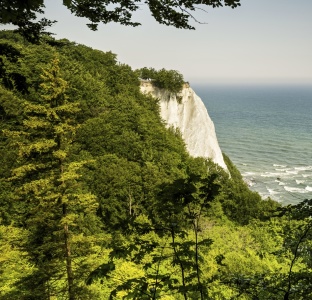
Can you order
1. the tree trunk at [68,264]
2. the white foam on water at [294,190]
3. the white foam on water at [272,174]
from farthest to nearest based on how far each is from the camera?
1. the white foam on water at [272,174]
2. the white foam on water at [294,190]
3. the tree trunk at [68,264]

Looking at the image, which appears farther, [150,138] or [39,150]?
[150,138]

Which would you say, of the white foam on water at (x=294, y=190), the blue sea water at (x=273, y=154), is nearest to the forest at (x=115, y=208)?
the blue sea water at (x=273, y=154)

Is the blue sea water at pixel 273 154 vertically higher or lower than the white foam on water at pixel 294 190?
higher

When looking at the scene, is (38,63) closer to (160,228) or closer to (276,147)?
(160,228)

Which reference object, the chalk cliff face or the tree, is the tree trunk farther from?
the chalk cliff face

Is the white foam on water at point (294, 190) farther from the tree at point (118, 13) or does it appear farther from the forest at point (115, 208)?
the tree at point (118, 13)

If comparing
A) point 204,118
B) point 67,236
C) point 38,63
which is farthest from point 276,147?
point 67,236

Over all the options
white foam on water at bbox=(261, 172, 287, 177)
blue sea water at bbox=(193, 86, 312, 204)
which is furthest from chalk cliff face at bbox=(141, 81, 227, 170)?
white foam on water at bbox=(261, 172, 287, 177)

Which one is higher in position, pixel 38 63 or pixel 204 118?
pixel 38 63
